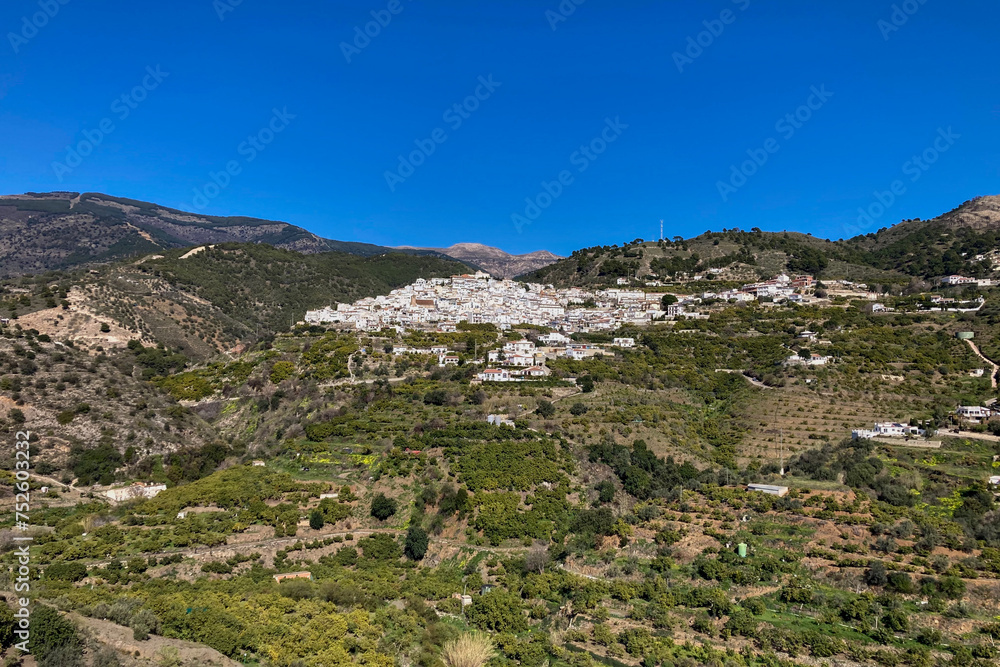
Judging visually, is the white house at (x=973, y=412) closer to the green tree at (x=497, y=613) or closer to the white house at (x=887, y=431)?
the white house at (x=887, y=431)

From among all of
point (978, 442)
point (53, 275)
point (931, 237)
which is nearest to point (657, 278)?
point (931, 237)

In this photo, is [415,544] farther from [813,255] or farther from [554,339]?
[813,255]

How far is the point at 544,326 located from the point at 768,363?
22.6m

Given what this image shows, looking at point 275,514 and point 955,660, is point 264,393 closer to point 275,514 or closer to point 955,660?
point 275,514

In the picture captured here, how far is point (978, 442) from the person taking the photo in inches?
1146

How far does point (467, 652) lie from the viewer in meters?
13.8

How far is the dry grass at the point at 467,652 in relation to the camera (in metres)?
13.7

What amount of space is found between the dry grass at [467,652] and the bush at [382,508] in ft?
35.0

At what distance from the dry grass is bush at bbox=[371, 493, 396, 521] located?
10.7 m

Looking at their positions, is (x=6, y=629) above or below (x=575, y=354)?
below

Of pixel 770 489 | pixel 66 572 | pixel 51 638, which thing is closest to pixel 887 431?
pixel 770 489

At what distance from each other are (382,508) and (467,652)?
11890 millimetres

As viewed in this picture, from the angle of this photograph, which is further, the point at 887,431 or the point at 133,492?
the point at 887,431

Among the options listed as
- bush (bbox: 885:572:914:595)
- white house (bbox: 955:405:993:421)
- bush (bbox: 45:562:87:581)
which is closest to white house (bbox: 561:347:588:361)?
white house (bbox: 955:405:993:421)
